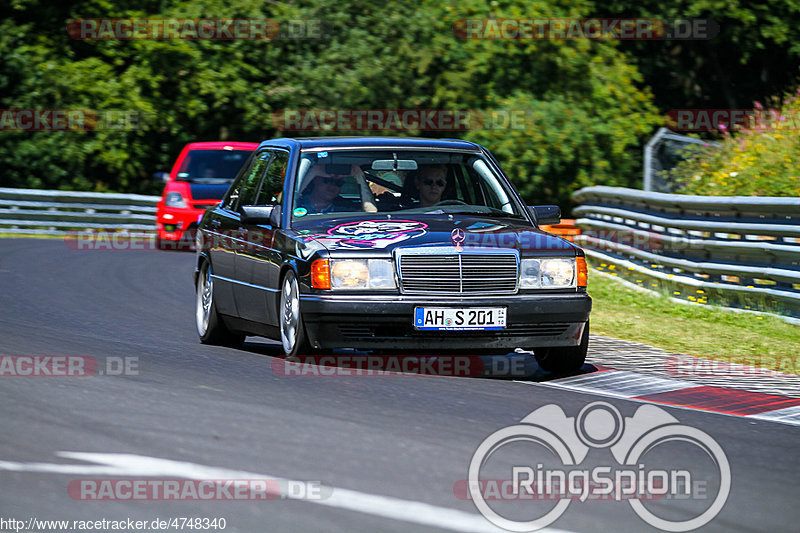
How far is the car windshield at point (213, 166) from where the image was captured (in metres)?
23.9

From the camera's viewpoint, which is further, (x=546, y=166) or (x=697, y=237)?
(x=546, y=166)

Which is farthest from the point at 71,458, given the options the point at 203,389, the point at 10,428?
the point at 203,389

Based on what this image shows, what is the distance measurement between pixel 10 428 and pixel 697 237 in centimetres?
956

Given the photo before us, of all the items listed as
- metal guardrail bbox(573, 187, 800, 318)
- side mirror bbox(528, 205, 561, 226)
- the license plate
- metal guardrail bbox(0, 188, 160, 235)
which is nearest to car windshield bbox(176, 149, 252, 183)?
metal guardrail bbox(0, 188, 160, 235)

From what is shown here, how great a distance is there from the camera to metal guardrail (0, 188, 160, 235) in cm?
2870

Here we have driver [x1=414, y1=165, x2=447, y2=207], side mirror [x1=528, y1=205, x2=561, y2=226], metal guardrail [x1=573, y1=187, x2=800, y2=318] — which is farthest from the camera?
metal guardrail [x1=573, y1=187, x2=800, y2=318]

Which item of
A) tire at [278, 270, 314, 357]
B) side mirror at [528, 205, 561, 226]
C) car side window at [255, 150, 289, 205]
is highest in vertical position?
car side window at [255, 150, 289, 205]

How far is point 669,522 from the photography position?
5172mm

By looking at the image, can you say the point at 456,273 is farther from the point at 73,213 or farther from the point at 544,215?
the point at 73,213

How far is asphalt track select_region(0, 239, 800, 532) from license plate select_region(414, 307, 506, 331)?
0.35 m

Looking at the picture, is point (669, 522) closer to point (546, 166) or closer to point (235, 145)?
point (235, 145)

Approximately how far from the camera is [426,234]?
8.93m

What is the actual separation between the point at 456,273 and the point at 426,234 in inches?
14.2

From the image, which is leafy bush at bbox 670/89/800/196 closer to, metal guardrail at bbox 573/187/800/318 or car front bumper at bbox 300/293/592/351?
metal guardrail at bbox 573/187/800/318
